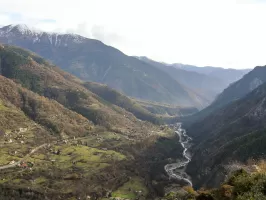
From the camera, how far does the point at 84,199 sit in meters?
174

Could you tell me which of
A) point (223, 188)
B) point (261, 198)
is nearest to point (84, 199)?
point (223, 188)

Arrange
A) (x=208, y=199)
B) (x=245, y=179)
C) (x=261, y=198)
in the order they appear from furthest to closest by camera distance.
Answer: (x=208, y=199), (x=245, y=179), (x=261, y=198)

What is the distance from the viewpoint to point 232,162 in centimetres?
19425

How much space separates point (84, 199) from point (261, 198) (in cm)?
13730

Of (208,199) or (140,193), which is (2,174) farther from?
(208,199)

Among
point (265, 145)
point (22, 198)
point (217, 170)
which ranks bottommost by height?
point (22, 198)

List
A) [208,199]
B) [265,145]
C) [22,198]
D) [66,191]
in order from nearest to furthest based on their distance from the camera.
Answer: [208,199]
[22,198]
[66,191]
[265,145]

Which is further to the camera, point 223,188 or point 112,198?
point 112,198

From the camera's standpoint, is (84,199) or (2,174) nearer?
(84,199)

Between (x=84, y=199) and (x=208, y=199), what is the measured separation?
11639cm

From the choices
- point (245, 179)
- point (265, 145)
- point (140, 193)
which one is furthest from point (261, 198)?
point (265, 145)

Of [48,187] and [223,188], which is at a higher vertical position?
[223,188]

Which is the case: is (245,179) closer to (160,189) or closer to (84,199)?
(84,199)

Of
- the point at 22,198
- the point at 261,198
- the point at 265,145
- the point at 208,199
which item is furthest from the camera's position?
the point at 265,145
